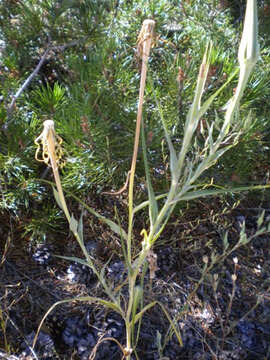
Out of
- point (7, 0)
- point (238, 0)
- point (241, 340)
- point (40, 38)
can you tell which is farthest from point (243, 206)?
point (7, 0)

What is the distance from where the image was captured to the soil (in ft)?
3.42

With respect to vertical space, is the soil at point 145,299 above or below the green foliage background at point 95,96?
below

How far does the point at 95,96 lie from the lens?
1.08 meters

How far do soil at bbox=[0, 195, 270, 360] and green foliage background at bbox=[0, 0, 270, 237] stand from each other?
0.34ft

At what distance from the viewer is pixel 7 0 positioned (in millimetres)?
1211

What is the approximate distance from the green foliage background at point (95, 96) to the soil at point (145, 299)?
0.10m

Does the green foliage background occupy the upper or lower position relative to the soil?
upper

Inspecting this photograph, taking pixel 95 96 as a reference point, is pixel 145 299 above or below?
below

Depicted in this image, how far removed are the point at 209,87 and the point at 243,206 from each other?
45 cm

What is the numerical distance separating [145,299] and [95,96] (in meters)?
0.51

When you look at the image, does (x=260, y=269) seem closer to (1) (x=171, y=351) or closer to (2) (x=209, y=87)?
(1) (x=171, y=351)

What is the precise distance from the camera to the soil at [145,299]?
104 centimetres

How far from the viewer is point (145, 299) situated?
3.61ft

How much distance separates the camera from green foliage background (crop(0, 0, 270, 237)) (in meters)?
1.07
